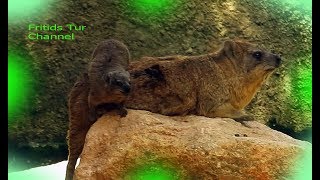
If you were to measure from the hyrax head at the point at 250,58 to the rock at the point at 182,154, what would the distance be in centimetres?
142

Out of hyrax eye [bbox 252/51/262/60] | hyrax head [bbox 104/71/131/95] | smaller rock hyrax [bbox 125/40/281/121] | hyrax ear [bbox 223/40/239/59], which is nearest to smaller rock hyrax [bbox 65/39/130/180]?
hyrax head [bbox 104/71/131/95]

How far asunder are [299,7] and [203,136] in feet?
11.2

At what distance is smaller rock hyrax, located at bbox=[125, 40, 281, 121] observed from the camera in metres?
6.01

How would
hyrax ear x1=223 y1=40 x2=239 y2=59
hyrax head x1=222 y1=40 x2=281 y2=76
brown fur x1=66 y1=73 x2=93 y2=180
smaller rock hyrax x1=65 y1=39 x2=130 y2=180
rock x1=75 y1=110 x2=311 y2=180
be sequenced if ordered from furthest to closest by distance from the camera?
hyrax ear x1=223 y1=40 x2=239 y2=59 < hyrax head x1=222 y1=40 x2=281 y2=76 < brown fur x1=66 y1=73 x2=93 y2=180 < smaller rock hyrax x1=65 y1=39 x2=130 y2=180 < rock x1=75 y1=110 x2=311 y2=180

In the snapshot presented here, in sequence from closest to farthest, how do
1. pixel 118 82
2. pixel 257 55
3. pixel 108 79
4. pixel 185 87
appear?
pixel 118 82, pixel 108 79, pixel 185 87, pixel 257 55

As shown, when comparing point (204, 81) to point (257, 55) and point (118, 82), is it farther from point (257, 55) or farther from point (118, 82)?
point (118, 82)

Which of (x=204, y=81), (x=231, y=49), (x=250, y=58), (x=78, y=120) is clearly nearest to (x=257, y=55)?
(x=250, y=58)

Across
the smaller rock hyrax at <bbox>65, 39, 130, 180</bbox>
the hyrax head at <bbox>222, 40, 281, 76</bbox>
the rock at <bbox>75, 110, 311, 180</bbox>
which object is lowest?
the rock at <bbox>75, 110, 311, 180</bbox>

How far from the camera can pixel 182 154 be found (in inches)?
193

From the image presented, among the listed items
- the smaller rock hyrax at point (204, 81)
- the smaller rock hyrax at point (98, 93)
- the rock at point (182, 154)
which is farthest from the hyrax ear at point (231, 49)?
the rock at point (182, 154)

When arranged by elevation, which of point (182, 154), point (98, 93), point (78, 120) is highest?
point (98, 93)

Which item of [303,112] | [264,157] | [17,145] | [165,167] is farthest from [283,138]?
[17,145]

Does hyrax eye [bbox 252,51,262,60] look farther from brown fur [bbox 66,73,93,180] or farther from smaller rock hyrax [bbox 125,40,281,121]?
brown fur [bbox 66,73,93,180]

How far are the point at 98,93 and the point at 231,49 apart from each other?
5.70 feet
